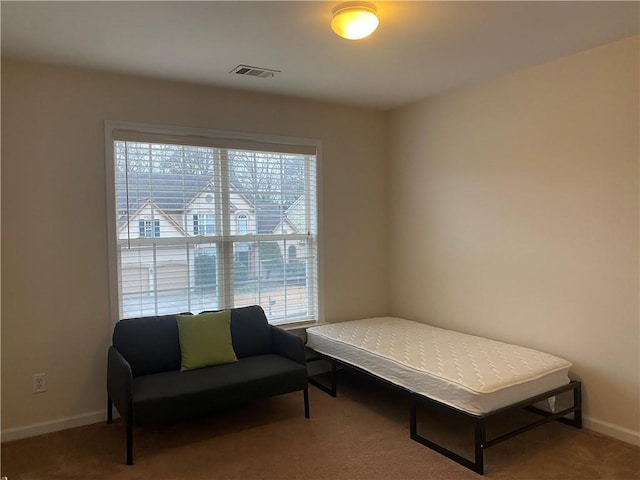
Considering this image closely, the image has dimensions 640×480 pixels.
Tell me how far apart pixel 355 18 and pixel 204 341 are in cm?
227

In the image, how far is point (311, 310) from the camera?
4.30 meters

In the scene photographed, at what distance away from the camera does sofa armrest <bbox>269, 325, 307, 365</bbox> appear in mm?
3426

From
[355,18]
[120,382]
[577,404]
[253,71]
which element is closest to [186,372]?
[120,382]

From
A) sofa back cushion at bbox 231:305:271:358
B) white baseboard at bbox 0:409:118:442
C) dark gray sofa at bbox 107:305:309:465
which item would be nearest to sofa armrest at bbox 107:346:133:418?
dark gray sofa at bbox 107:305:309:465

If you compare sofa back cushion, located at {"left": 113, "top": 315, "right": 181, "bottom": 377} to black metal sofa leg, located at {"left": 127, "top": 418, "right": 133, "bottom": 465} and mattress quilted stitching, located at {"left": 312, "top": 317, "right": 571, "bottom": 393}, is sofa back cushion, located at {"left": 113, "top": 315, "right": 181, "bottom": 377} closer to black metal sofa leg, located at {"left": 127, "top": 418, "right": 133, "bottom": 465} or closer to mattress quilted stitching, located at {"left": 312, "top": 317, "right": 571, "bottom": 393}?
black metal sofa leg, located at {"left": 127, "top": 418, "right": 133, "bottom": 465}

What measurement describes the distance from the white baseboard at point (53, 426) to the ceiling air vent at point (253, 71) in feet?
8.27

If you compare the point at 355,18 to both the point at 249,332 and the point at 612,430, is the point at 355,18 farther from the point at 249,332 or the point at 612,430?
the point at 612,430

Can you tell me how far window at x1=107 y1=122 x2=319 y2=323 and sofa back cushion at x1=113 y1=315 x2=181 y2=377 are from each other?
8.0 inches

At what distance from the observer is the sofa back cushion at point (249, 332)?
3.57 meters

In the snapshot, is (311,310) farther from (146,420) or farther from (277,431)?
(146,420)

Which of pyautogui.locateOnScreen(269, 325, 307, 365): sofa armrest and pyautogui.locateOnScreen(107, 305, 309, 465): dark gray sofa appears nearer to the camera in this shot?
pyautogui.locateOnScreen(107, 305, 309, 465): dark gray sofa

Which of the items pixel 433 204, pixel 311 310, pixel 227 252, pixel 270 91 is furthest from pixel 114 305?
pixel 433 204

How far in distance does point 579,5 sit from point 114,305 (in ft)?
10.8

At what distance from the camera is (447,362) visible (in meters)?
3.04
